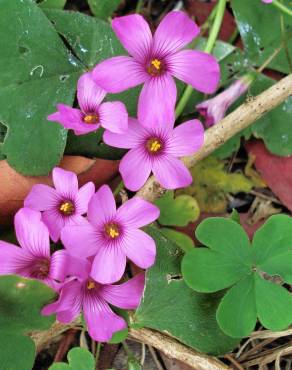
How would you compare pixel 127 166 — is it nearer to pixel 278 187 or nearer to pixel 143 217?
pixel 143 217

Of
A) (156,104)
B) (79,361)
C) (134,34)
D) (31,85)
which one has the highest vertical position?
(134,34)

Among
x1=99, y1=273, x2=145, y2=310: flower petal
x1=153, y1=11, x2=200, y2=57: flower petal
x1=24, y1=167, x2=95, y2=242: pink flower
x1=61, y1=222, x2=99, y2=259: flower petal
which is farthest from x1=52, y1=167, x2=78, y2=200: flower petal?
x1=153, y1=11, x2=200, y2=57: flower petal

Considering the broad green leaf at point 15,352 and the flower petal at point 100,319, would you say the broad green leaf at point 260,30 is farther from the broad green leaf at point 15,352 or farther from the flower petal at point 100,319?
the broad green leaf at point 15,352

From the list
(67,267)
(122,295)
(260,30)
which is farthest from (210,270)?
(260,30)

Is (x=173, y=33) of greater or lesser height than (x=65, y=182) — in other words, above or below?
above

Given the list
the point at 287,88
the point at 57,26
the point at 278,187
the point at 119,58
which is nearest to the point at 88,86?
the point at 119,58

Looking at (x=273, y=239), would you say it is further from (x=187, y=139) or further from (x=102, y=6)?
(x=102, y=6)

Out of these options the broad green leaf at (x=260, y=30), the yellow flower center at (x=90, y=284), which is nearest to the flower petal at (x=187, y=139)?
the yellow flower center at (x=90, y=284)
